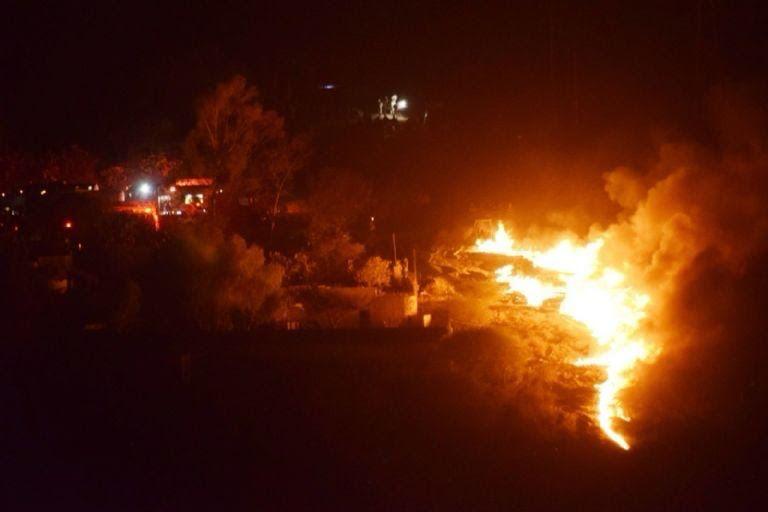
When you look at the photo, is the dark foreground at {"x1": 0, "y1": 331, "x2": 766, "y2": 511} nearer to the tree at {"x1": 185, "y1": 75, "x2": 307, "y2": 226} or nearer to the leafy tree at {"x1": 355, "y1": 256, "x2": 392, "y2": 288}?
the leafy tree at {"x1": 355, "y1": 256, "x2": 392, "y2": 288}

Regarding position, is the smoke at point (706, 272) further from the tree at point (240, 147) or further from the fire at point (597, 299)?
the tree at point (240, 147)

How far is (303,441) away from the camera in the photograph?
8.47 metres

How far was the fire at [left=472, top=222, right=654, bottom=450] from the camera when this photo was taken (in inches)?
454

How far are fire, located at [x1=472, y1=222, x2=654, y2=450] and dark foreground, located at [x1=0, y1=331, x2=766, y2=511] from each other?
4.40 feet

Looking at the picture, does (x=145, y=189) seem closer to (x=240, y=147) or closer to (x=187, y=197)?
(x=187, y=197)

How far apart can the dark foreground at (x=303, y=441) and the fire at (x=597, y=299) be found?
134cm

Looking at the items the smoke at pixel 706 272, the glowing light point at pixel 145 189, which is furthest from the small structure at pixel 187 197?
the smoke at pixel 706 272

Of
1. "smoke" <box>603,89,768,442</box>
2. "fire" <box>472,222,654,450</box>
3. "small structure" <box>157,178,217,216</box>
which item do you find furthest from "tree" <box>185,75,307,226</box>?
"smoke" <box>603,89,768,442</box>

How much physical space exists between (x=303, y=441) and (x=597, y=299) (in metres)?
8.97

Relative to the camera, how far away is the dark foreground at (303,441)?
731 cm

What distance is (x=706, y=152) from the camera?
15.5m

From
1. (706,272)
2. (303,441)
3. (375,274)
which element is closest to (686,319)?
(706,272)

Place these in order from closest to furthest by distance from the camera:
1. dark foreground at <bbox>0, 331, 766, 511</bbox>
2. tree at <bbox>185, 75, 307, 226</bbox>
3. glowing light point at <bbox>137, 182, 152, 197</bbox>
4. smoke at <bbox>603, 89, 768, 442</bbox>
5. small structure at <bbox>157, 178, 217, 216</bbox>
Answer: dark foreground at <bbox>0, 331, 766, 511</bbox>
smoke at <bbox>603, 89, 768, 442</bbox>
tree at <bbox>185, 75, 307, 226</bbox>
small structure at <bbox>157, 178, 217, 216</bbox>
glowing light point at <bbox>137, 182, 152, 197</bbox>

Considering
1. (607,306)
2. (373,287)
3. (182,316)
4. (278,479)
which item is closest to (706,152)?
(607,306)
